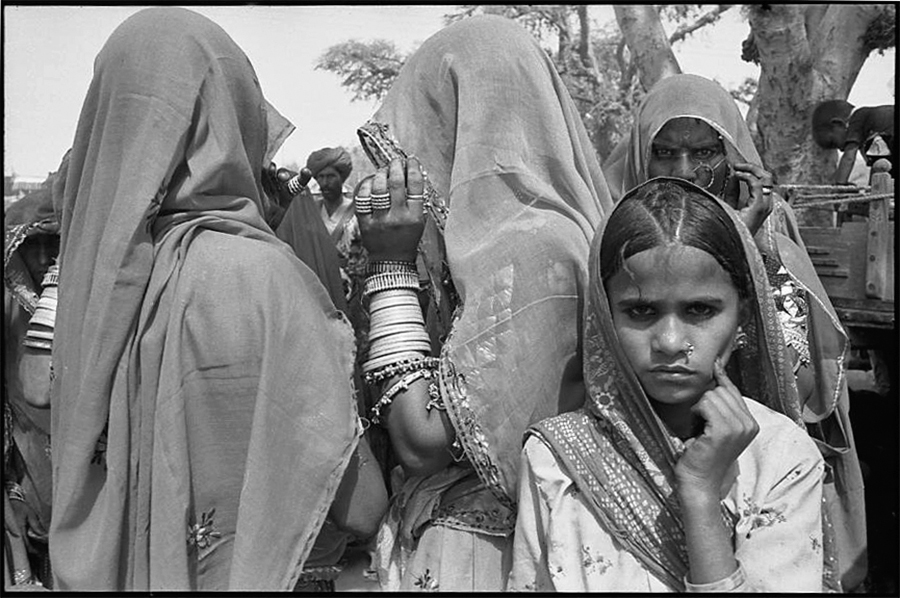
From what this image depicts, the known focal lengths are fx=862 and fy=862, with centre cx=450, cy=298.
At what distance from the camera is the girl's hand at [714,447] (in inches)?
55.5

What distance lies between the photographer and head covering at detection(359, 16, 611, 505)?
5.32ft

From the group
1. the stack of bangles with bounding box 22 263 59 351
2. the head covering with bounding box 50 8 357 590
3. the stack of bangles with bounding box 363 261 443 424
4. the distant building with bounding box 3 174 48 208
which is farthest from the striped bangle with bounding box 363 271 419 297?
the distant building with bounding box 3 174 48 208

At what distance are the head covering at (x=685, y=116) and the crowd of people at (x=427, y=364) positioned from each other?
40.4 inches

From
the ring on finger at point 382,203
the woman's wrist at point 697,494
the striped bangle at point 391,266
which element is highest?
the ring on finger at point 382,203

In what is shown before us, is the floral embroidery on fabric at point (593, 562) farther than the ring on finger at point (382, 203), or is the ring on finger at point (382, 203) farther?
the ring on finger at point (382, 203)

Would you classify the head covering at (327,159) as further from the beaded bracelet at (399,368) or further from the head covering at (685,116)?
the beaded bracelet at (399,368)

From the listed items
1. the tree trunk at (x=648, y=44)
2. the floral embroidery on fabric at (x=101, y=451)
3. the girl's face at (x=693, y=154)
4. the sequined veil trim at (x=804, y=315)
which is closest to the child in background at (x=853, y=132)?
the tree trunk at (x=648, y=44)

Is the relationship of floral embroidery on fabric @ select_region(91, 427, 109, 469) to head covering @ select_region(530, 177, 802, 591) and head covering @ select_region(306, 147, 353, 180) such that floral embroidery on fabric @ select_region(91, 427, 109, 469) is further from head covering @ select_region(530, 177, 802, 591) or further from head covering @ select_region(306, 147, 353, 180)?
head covering @ select_region(306, 147, 353, 180)

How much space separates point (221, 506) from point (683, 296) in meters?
0.93

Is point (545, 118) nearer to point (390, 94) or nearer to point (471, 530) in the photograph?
point (390, 94)

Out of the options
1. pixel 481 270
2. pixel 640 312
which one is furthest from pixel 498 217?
pixel 640 312

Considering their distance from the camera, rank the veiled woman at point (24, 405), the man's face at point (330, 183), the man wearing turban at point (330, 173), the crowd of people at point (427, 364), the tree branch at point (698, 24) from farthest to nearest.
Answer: the tree branch at point (698, 24) → the man's face at point (330, 183) → the man wearing turban at point (330, 173) → the veiled woman at point (24, 405) → the crowd of people at point (427, 364)

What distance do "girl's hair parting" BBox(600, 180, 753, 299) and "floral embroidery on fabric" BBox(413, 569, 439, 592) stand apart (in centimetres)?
67

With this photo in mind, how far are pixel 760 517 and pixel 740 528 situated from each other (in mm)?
38
